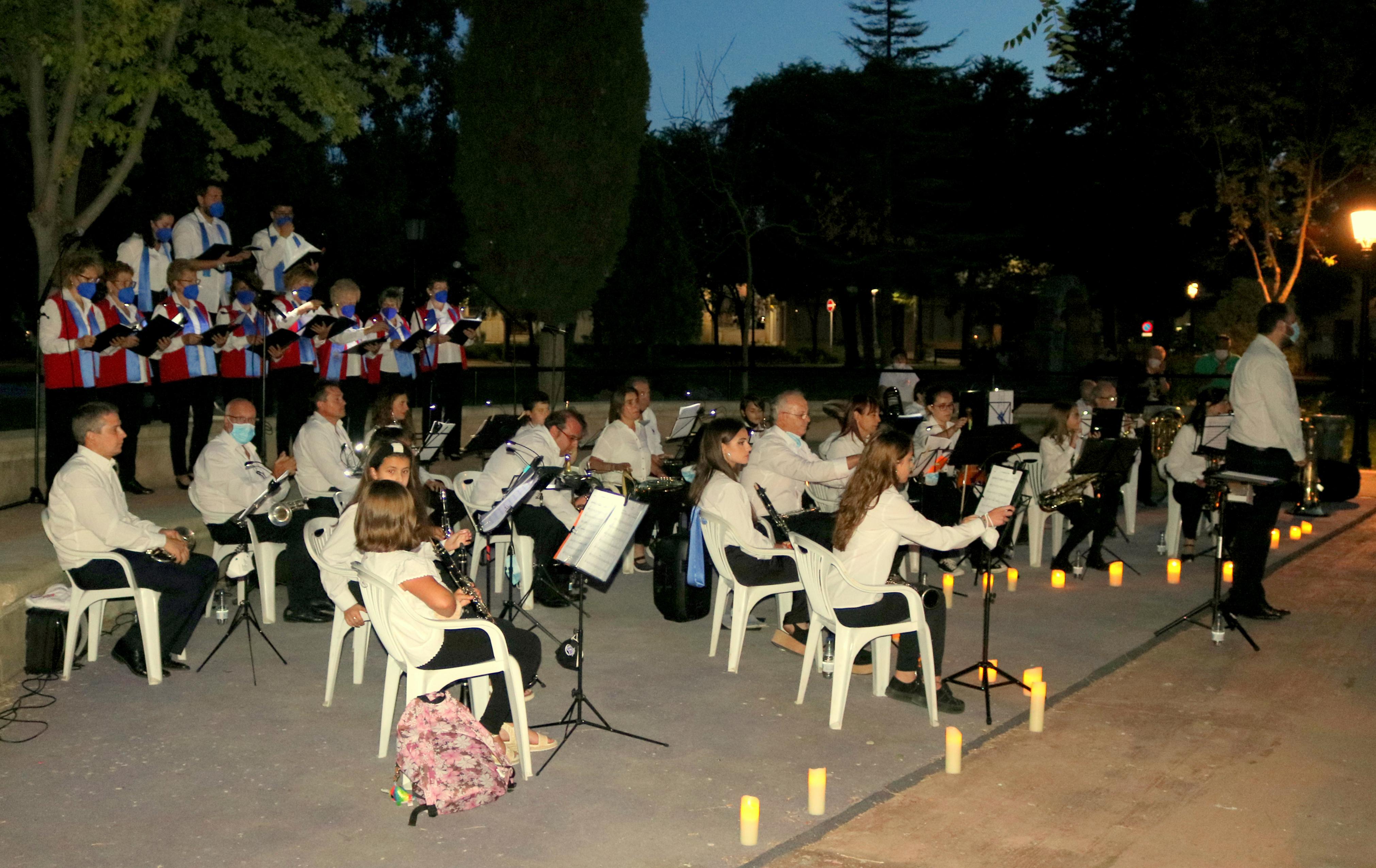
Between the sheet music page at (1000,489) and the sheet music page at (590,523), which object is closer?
the sheet music page at (590,523)

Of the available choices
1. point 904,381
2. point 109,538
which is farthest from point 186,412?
point 904,381

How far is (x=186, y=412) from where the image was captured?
1039 centimetres

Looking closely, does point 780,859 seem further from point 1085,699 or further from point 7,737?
point 7,737

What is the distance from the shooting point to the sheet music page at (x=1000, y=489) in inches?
243

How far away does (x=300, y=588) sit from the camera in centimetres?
821

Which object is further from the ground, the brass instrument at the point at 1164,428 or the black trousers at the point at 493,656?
the brass instrument at the point at 1164,428

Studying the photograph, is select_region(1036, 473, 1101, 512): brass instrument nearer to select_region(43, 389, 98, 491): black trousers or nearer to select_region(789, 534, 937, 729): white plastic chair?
select_region(789, 534, 937, 729): white plastic chair

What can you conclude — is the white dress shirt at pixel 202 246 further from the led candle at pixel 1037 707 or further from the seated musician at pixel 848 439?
the led candle at pixel 1037 707

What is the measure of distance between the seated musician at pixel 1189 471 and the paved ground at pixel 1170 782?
2937 millimetres

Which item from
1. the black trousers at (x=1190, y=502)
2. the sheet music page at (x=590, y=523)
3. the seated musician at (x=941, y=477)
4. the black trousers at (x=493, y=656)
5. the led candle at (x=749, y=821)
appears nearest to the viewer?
the led candle at (x=749, y=821)

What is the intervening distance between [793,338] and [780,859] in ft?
241

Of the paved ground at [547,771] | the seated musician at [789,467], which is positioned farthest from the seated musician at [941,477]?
the paved ground at [547,771]

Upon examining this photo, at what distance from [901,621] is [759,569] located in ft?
3.88

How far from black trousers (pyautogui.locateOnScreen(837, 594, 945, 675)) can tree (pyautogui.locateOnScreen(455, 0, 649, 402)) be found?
557 inches
